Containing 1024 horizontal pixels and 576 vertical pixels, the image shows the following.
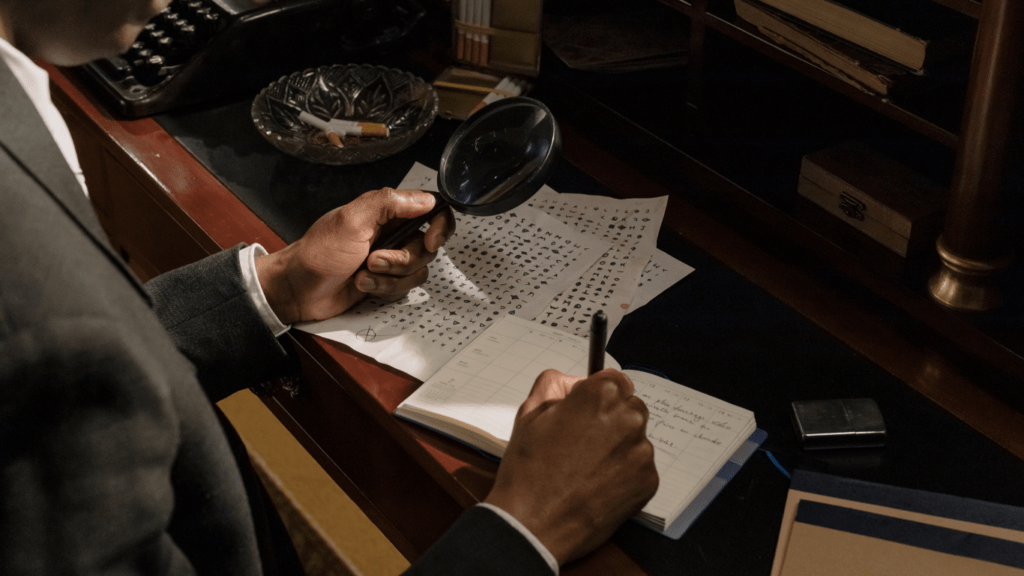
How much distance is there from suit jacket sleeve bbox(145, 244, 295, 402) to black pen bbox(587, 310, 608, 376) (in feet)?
1.43

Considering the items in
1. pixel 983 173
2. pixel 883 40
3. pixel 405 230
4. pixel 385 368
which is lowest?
pixel 385 368

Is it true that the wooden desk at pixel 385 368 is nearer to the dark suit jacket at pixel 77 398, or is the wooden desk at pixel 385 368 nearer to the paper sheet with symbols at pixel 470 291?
the paper sheet with symbols at pixel 470 291

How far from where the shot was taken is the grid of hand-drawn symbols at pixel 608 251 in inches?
46.3

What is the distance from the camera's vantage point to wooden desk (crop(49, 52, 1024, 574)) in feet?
3.36

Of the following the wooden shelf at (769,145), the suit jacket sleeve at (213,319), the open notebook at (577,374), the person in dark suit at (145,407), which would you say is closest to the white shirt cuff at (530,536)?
the person in dark suit at (145,407)

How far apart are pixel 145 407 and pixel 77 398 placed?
0.14 feet

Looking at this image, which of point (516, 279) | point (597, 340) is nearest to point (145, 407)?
point (597, 340)

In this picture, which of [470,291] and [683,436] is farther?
[470,291]

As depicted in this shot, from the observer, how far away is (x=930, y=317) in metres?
1.13

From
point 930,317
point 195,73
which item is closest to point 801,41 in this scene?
point 930,317

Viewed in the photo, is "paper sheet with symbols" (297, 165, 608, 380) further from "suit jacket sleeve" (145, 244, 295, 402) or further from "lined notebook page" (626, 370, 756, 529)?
"lined notebook page" (626, 370, 756, 529)

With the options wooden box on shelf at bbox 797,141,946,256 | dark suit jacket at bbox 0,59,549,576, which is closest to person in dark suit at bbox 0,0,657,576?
dark suit jacket at bbox 0,59,549,576

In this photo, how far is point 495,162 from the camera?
1.24m

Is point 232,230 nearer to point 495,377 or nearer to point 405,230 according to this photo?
point 405,230
